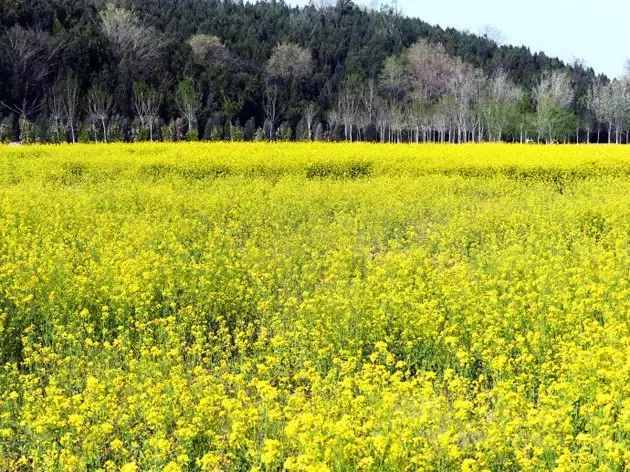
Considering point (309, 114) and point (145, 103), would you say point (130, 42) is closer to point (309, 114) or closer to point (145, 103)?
point (145, 103)

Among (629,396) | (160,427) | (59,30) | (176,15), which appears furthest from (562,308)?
(176,15)

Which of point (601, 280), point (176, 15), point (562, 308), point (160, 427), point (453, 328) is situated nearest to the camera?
point (160, 427)

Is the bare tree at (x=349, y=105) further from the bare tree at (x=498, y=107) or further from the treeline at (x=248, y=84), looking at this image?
the bare tree at (x=498, y=107)

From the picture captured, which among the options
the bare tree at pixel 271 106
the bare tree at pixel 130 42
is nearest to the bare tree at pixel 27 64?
the bare tree at pixel 130 42

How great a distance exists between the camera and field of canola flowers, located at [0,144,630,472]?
15.6 feet

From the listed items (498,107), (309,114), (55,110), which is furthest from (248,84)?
(55,110)

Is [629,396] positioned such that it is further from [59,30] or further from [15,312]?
[59,30]

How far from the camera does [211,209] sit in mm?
14109

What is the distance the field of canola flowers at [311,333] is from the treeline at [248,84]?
3712 cm

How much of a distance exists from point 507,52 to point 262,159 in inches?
4677

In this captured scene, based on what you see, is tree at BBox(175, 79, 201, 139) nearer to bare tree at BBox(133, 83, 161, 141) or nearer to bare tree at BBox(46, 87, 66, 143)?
bare tree at BBox(133, 83, 161, 141)

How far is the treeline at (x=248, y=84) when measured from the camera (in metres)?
63.3

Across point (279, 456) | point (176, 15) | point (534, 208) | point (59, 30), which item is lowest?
point (279, 456)

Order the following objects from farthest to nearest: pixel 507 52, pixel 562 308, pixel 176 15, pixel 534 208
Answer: pixel 507 52, pixel 176 15, pixel 534 208, pixel 562 308
